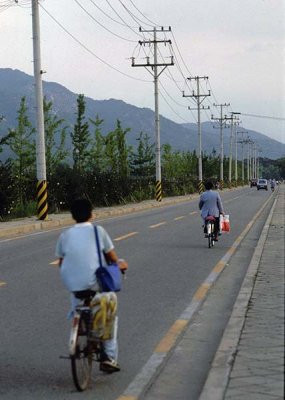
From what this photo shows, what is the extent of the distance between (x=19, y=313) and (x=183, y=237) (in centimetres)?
1120

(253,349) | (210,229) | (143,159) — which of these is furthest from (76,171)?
(143,159)

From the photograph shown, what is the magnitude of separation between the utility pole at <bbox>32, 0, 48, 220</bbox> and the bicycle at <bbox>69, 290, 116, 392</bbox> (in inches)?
807

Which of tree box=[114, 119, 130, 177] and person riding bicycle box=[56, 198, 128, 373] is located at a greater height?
tree box=[114, 119, 130, 177]

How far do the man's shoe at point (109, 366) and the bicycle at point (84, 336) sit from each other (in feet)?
0.62

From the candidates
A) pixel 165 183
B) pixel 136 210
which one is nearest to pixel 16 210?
pixel 136 210

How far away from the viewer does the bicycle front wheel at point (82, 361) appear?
214 inches

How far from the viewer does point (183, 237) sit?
19469mm

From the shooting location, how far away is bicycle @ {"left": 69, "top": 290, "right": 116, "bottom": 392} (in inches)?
213

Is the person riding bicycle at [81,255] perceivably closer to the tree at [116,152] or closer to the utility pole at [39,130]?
the utility pole at [39,130]

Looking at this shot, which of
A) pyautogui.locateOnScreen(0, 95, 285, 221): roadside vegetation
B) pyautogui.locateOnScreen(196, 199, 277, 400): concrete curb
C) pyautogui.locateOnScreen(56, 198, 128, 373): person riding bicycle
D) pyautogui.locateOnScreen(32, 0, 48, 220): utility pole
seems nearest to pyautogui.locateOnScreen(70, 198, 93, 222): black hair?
pyautogui.locateOnScreen(56, 198, 128, 373): person riding bicycle

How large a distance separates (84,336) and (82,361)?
21 centimetres

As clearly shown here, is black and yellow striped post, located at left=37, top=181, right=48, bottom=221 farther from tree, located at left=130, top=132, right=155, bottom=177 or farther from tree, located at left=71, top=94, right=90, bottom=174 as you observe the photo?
tree, located at left=130, top=132, right=155, bottom=177

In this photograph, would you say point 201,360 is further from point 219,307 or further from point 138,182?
point 138,182

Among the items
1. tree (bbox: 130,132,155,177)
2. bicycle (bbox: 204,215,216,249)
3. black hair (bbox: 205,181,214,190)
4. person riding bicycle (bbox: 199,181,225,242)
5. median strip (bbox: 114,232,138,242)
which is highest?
tree (bbox: 130,132,155,177)
